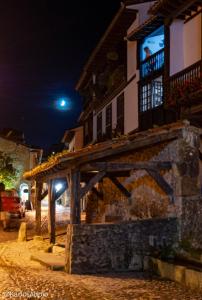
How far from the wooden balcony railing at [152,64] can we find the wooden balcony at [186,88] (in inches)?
95.8

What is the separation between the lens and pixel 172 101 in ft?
54.0

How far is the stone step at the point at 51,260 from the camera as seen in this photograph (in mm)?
12688

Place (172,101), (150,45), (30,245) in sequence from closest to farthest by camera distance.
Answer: (172,101) < (30,245) < (150,45)

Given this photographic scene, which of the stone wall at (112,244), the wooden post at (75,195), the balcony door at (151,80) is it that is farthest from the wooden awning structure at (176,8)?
the stone wall at (112,244)

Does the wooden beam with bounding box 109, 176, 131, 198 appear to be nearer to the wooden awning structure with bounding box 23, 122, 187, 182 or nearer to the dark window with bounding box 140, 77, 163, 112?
the wooden awning structure with bounding box 23, 122, 187, 182

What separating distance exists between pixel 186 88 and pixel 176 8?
3640 millimetres

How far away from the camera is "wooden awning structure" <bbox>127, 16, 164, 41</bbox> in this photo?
1911cm

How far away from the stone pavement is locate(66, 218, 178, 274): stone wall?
0.38m

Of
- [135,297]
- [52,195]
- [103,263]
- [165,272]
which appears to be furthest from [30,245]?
[135,297]

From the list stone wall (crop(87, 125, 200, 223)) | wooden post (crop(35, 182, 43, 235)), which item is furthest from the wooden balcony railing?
wooden post (crop(35, 182, 43, 235))

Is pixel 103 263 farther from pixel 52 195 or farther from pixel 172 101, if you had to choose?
pixel 172 101

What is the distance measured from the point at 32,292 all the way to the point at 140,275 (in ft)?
10.5

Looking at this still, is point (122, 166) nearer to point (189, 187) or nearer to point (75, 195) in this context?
point (75, 195)

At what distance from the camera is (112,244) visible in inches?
488
